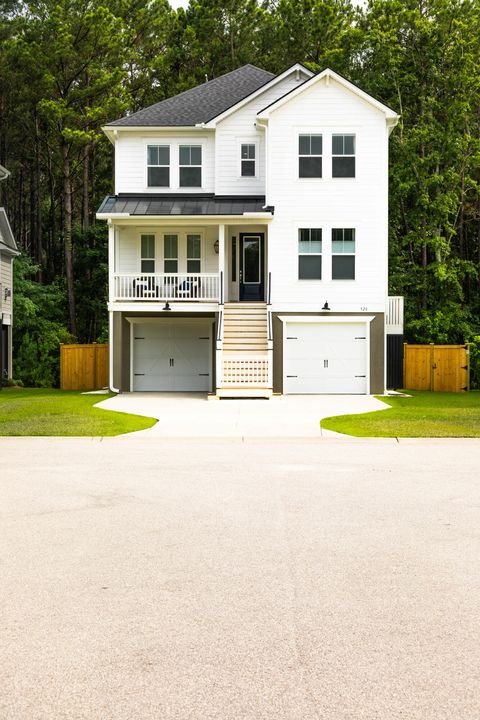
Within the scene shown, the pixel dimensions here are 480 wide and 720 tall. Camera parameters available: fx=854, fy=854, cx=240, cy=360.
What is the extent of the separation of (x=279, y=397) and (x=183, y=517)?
16984 millimetres

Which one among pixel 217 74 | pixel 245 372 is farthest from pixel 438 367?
pixel 217 74

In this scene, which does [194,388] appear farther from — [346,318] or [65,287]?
[65,287]

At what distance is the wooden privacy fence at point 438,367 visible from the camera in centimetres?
3081

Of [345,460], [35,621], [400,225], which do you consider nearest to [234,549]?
[35,621]

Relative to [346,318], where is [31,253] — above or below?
above

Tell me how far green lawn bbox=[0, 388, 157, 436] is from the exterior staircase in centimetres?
418

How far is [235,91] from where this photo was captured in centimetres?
3288

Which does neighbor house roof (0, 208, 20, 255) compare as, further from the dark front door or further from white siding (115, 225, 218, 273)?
the dark front door

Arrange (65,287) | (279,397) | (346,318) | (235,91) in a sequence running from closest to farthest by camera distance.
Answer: (279,397) → (346,318) → (235,91) → (65,287)

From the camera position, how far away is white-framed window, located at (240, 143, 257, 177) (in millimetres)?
29688

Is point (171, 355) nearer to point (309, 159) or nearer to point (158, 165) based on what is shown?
point (158, 165)

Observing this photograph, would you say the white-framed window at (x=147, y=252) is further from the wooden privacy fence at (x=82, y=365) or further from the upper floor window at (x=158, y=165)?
the wooden privacy fence at (x=82, y=365)

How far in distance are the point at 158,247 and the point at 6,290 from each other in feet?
25.6

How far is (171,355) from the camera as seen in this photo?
3002 centimetres
